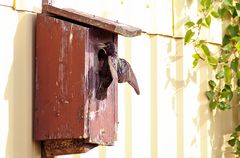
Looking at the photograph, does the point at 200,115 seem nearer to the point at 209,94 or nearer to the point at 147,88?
the point at 209,94

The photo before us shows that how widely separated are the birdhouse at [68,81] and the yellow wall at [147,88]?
56mm

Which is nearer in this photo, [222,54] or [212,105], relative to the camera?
[212,105]

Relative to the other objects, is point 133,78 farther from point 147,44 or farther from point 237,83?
point 237,83

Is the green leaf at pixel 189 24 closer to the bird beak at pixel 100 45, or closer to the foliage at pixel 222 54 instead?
the foliage at pixel 222 54

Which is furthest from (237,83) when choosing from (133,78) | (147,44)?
(133,78)

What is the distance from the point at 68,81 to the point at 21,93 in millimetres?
193

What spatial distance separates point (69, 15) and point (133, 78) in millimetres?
345

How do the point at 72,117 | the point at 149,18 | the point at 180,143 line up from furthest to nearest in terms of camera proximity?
1. the point at 180,143
2. the point at 149,18
3. the point at 72,117

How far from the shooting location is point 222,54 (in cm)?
325

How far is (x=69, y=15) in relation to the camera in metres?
1.88

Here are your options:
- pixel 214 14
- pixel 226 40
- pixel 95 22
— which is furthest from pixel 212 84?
pixel 95 22

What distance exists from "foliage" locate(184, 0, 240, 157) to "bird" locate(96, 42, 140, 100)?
1.10 m

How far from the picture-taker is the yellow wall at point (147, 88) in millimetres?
1878

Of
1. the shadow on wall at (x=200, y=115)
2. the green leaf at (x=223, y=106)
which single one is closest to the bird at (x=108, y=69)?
the shadow on wall at (x=200, y=115)
